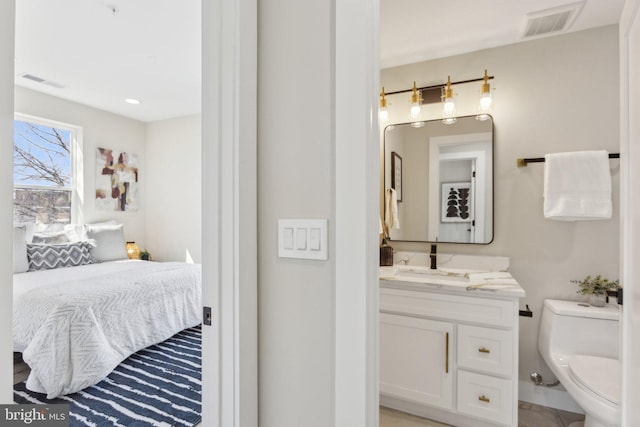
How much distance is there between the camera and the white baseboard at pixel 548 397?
2039mm

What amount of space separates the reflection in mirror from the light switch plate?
1746mm

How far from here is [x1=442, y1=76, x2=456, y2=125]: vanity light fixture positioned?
227 centimetres

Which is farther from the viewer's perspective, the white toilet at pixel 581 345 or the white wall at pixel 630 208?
the white toilet at pixel 581 345

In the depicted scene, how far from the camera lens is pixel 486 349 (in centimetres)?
178

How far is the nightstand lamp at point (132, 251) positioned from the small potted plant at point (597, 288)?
15.9 feet

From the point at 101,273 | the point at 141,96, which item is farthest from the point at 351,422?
the point at 141,96

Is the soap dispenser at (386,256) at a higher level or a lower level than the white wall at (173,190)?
lower

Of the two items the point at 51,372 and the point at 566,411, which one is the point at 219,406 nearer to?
the point at 51,372

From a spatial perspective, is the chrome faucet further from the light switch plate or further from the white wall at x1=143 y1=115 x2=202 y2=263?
the white wall at x1=143 y1=115 x2=202 y2=263

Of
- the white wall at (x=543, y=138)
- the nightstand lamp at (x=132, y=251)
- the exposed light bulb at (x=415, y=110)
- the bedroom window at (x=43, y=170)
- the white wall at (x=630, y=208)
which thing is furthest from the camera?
the nightstand lamp at (x=132, y=251)

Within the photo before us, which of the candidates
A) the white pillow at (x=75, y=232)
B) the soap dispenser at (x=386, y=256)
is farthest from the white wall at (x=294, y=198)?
the white pillow at (x=75, y=232)

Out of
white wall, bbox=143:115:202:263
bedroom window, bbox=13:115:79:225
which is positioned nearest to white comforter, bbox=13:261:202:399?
bedroom window, bbox=13:115:79:225

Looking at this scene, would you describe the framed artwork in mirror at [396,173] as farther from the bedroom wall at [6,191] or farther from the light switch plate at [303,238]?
the bedroom wall at [6,191]

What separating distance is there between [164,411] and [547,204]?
271cm
